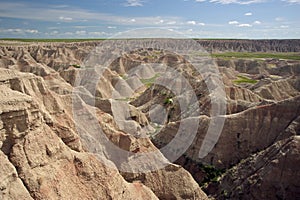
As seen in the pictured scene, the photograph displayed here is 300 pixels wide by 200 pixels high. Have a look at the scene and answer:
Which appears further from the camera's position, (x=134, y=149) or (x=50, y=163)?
(x=134, y=149)

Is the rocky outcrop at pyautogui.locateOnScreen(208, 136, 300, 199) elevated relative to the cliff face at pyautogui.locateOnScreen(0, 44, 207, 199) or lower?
lower

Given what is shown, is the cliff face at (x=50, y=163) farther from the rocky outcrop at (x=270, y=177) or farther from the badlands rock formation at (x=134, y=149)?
the rocky outcrop at (x=270, y=177)

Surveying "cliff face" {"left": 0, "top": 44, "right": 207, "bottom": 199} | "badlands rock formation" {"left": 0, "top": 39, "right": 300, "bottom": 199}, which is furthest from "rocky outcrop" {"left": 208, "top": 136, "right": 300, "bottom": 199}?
"cliff face" {"left": 0, "top": 44, "right": 207, "bottom": 199}

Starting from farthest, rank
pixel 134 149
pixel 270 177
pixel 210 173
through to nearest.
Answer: pixel 210 173
pixel 270 177
pixel 134 149

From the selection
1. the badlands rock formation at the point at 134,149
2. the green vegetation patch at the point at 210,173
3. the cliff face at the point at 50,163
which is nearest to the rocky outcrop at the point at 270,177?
the badlands rock formation at the point at 134,149

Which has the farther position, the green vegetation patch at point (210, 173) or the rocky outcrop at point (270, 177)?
the green vegetation patch at point (210, 173)

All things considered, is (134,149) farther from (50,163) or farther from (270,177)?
(270,177)

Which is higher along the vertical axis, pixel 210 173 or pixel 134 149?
pixel 134 149

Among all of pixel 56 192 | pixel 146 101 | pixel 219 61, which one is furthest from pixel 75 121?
pixel 219 61

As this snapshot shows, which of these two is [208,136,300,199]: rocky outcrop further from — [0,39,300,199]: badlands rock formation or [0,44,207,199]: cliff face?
[0,44,207,199]: cliff face

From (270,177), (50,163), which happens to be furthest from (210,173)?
(50,163)

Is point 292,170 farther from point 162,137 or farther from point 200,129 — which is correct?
point 162,137
